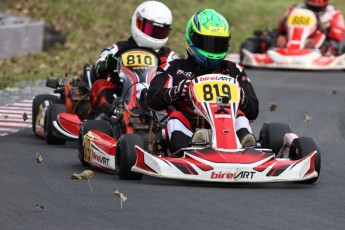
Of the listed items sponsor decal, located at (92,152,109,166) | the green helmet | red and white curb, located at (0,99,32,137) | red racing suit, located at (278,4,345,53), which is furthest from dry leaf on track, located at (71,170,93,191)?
red racing suit, located at (278,4,345,53)

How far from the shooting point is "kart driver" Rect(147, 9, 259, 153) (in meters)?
8.41

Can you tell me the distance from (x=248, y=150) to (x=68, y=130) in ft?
9.99

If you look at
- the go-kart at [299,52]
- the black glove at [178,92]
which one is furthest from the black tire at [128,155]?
the go-kart at [299,52]

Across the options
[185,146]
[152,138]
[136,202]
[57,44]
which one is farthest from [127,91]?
[57,44]

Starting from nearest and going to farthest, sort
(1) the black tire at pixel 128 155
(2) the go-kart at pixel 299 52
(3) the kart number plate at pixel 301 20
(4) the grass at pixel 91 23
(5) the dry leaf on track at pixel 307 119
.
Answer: (1) the black tire at pixel 128 155 → (5) the dry leaf on track at pixel 307 119 → (4) the grass at pixel 91 23 → (2) the go-kart at pixel 299 52 → (3) the kart number plate at pixel 301 20

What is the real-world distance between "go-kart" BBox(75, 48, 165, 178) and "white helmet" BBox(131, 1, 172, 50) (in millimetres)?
347

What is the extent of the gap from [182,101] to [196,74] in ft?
1.05

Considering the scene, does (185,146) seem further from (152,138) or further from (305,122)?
(305,122)

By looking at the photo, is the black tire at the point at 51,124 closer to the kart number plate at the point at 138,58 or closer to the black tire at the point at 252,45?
the kart number plate at the point at 138,58

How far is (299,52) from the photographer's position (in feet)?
62.1

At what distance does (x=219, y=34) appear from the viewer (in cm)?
866

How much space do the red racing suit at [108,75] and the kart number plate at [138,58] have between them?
0.17 meters

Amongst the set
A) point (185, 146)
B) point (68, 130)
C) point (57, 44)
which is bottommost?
point (57, 44)

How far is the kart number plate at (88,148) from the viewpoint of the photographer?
29.0ft
